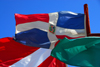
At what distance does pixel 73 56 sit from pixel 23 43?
10.6 feet

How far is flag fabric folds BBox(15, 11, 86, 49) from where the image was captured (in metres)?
6.45

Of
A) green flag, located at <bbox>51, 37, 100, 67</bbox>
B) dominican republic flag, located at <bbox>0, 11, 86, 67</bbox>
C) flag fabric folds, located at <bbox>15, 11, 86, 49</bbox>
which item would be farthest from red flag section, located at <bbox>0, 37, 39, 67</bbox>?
green flag, located at <bbox>51, 37, 100, 67</bbox>

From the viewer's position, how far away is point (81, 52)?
14.2 ft

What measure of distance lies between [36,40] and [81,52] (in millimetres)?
2858

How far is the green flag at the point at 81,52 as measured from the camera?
403 cm

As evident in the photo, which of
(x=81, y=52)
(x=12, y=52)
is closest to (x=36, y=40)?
(x=12, y=52)

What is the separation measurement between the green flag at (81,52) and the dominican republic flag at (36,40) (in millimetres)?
1944

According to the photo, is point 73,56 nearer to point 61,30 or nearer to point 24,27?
point 61,30

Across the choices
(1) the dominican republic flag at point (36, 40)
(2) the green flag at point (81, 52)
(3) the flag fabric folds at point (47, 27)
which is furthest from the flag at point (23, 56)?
(2) the green flag at point (81, 52)

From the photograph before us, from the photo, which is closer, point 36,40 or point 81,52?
point 81,52

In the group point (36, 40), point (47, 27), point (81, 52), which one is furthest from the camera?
point (47, 27)

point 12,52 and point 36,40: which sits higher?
point 36,40

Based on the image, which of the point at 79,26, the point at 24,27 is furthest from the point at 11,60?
the point at 79,26

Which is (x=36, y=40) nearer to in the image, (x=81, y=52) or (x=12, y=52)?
(x=12, y=52)
